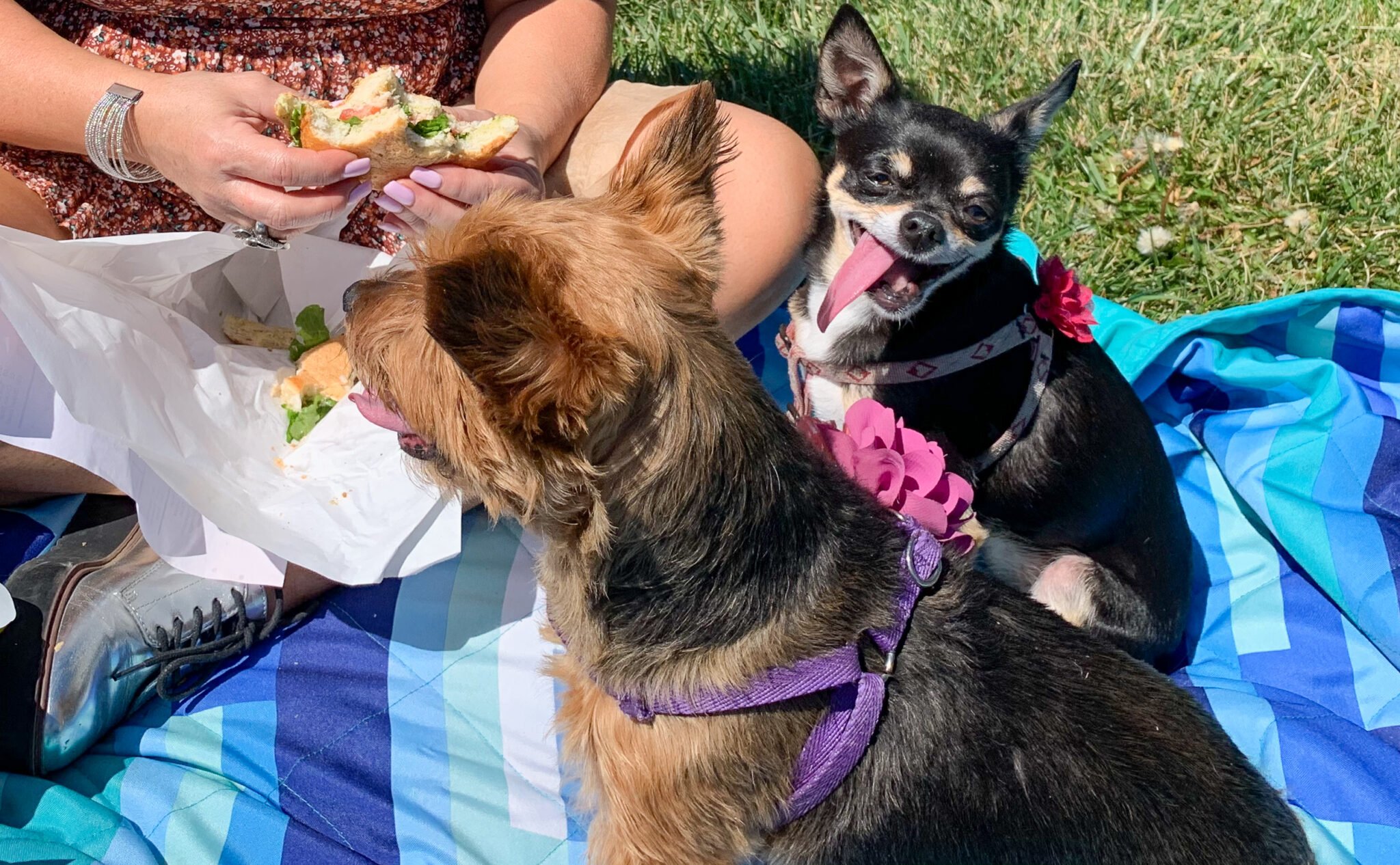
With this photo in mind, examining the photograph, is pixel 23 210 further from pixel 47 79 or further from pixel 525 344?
pixel 525 344

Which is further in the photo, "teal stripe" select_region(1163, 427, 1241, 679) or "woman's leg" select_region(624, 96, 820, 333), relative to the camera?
"teal stripe" select_region(1163, 427, 1241, 679)

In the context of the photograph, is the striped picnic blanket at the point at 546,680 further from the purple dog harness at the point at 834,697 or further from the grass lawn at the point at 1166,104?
the purple dog harness at the point at 834,697

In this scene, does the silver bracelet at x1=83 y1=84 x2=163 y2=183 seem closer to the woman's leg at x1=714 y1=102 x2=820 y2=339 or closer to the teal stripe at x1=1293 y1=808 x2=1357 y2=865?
the woman's leg at x1=714 y1=102 x2=820 y2=339

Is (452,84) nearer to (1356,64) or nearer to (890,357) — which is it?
(890,357)

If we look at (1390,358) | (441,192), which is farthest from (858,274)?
(1390,358)

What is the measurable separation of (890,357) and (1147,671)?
1.25 m

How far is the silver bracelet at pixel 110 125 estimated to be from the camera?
8.14 ft

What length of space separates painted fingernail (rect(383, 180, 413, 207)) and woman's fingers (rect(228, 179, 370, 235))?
119 millimetres

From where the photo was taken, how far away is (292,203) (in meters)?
2.46

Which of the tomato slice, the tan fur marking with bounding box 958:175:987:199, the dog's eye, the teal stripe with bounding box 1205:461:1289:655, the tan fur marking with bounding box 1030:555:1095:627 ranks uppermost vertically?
the tomato slice

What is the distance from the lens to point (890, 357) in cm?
313

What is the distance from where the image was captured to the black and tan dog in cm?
301

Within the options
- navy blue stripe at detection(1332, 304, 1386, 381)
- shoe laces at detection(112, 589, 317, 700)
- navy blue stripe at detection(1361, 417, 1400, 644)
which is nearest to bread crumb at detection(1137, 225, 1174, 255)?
navy blue stripe at detection(1332, 304, 1386, 381)

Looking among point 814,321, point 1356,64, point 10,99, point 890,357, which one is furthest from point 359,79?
point 1356,64
